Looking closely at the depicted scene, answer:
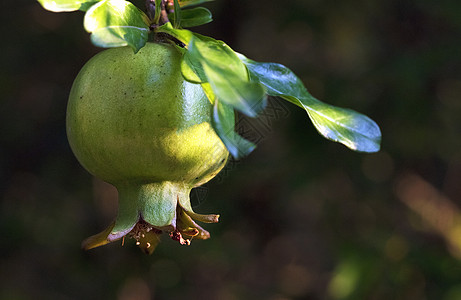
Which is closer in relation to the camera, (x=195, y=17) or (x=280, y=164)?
(x=195, y=17)

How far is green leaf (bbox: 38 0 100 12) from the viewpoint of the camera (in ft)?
1.90

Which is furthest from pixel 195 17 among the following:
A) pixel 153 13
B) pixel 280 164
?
pixel 280 164

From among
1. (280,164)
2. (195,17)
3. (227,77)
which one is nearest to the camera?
(227,77)

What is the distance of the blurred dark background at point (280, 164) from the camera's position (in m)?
1.93

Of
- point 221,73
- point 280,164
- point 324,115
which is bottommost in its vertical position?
point 280,164

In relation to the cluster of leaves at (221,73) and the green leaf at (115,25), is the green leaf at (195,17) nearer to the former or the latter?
the cluster of leaves at (221,73)

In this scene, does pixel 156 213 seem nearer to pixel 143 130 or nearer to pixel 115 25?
pixel 143 130

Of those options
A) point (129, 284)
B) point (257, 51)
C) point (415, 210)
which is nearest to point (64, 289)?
point (129, 284)

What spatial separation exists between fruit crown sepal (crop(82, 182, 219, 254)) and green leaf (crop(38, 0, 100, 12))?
0.75ft

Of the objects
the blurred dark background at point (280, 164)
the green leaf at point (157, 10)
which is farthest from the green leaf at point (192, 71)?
the blurred dark background at point (280, 164)

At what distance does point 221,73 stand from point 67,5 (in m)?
0.20

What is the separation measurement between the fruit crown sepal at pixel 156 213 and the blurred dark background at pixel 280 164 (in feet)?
3.99

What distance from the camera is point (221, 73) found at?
1.68ft

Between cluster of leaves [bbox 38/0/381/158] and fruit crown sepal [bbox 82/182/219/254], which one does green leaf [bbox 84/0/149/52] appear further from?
fruit crown sepal [bbox 82/182/219/254]
